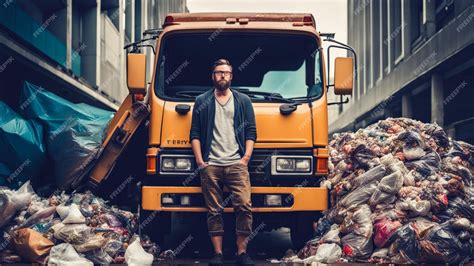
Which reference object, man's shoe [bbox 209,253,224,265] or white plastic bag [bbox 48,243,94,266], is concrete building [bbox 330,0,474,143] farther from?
white plastic bag [bbox 48,243,94,266]

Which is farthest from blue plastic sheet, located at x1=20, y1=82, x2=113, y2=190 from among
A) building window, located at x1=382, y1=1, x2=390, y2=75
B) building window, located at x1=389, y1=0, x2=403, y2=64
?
building window, located at x1=382, y1=1, x2=390, y2=75

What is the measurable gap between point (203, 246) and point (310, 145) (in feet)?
7.67

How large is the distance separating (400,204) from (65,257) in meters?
3.75

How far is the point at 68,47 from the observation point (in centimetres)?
1738

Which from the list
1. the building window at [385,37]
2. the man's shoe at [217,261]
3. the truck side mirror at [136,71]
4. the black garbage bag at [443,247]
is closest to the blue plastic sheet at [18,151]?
the truck side mirror at [136,71]

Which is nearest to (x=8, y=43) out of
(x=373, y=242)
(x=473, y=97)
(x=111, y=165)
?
(x=111, y=165)

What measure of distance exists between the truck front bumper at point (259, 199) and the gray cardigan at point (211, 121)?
0.50 m

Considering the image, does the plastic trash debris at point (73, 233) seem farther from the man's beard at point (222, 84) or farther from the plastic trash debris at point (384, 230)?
the plastic trash debris at point (384, 230)

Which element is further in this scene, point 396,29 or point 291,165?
point 396,29

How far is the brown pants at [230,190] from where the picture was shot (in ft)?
20.7

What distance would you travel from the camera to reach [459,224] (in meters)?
6.73

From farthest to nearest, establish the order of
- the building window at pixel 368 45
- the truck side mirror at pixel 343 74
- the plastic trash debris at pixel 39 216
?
the building window at pixel 368 45 < the plastic trash debris at pixel 39 216 < the truck side mirror at pixel 343 74

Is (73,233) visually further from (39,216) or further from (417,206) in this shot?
(417,206)

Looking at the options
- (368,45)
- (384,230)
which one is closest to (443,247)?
(384,230)
